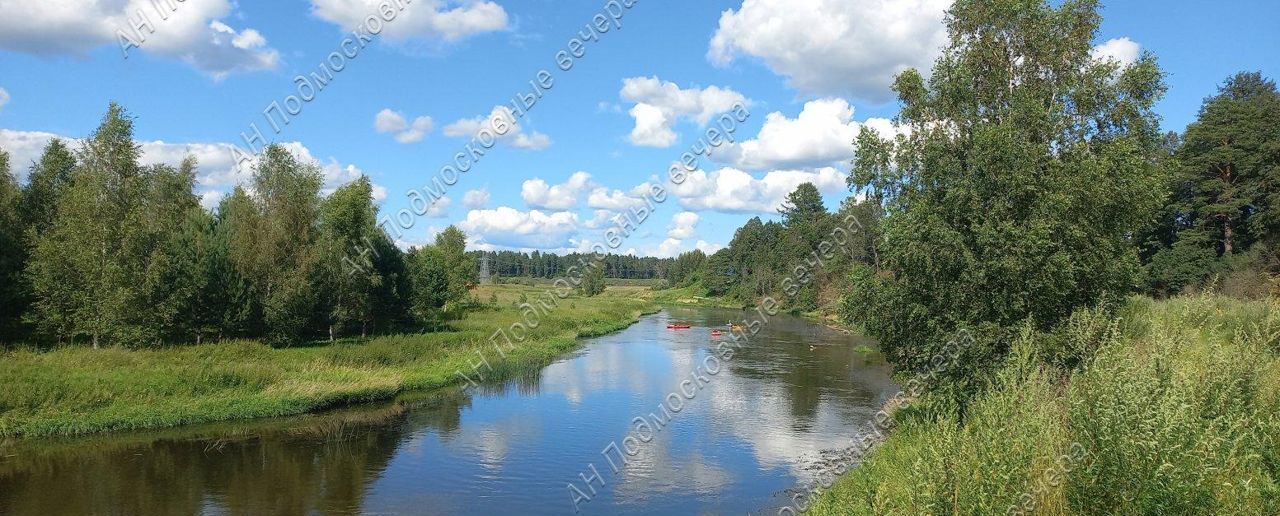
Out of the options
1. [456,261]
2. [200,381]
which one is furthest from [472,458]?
[456,261]

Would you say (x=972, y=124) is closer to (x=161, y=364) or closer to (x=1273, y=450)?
(x=1273, y=450)

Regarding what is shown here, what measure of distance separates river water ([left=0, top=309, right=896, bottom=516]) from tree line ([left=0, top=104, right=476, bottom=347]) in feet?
36.3

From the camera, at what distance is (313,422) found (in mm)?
27531

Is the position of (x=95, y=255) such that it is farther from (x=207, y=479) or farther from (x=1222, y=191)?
(x=1222, y=191)

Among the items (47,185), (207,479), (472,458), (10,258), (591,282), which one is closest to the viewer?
(207,479)

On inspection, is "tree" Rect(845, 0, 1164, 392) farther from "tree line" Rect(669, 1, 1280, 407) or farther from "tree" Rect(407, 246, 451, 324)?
"tree" Rect(407, 246, 451, 324)

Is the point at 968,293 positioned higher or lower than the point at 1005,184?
lower

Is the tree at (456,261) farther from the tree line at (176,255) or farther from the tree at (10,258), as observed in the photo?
the tree at (10,258)

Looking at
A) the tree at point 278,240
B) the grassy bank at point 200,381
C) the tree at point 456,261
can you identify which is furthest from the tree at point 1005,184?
the tree at point 456,261

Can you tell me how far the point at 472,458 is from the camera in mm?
23328

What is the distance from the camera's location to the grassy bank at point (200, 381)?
79.0ft

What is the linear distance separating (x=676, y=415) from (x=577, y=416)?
13.7 feet

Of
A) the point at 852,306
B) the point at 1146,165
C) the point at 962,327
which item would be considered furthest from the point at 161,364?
the point at 1146,165

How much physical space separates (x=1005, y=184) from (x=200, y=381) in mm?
29279
